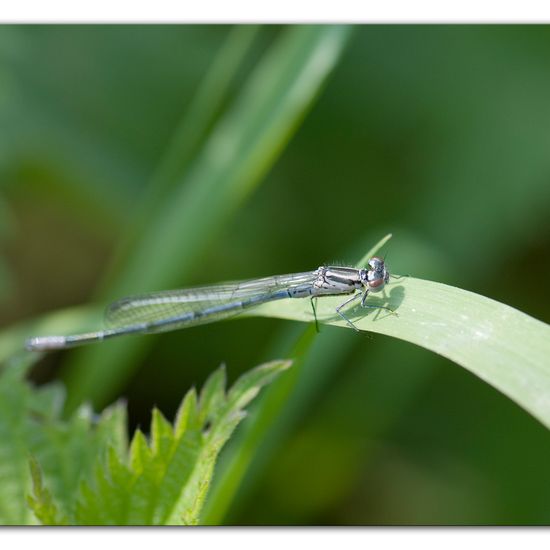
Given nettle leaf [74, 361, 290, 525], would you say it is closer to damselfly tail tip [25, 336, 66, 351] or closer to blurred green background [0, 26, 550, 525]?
damselfly tail tip [25, 336, 66, 351]

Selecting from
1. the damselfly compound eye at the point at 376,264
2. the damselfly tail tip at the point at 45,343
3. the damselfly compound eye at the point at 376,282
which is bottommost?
the damselfly compound eye at the point at 376,282

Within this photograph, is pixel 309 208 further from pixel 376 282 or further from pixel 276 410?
pixel 276 410

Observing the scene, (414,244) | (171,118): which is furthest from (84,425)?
(171,118)

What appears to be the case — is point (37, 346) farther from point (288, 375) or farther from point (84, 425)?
point (288, 375)
